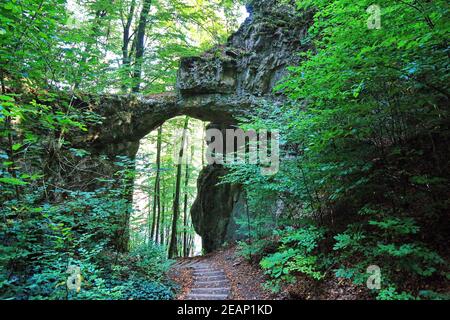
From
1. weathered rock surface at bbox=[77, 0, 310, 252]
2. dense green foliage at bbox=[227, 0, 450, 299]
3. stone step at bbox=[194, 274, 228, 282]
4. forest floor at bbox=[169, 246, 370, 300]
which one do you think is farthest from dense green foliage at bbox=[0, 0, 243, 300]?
dense green foliage at bbox=[227, 0, 450, 299]

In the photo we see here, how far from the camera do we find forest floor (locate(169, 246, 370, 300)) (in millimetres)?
4102

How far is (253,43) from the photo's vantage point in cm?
1140

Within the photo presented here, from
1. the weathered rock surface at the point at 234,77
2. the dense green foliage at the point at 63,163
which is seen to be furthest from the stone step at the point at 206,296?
the weathered rock surface at the point at 234,77

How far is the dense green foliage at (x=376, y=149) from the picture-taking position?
11.1 ft

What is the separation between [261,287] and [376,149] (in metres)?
3.89

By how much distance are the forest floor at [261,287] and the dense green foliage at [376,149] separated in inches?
9.1

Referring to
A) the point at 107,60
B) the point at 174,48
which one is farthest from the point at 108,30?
the point at 174,48

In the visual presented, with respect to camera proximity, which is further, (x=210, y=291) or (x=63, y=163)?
(x=210, y=291)

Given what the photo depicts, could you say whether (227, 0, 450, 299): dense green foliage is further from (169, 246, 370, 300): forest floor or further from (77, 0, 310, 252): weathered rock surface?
(77, 0, 310, 252): weathered rock surface

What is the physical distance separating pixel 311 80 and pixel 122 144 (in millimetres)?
8256

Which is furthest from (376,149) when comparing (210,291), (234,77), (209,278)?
(234,77)

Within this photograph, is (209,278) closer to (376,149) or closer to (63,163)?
(63,163)

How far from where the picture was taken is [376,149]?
4816 millimetres

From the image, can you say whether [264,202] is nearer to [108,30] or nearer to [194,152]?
[108,30]
